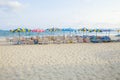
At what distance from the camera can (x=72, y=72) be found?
6.58 metres

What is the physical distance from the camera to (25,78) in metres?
5.84

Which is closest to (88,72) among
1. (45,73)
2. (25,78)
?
(45,73)

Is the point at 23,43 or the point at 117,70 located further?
the point at 23,43

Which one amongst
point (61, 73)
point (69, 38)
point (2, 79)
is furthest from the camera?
point (69, 38)

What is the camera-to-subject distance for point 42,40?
2038cm

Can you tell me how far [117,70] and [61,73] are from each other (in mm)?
2097

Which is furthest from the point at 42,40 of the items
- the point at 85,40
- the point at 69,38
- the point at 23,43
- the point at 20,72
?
the point at 20,72

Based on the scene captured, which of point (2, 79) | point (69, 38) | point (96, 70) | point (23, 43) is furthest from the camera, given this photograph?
point (69, 38)

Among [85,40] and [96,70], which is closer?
[96,70]

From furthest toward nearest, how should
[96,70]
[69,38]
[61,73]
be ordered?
1. [69,38]
2. [96,70]
3. [61,73]

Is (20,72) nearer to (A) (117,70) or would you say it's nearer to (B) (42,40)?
(A) (117,70)

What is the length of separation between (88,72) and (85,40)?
51.2 ft

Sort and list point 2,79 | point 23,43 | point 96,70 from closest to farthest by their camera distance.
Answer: point 2,79, point 96,70, point 23,43

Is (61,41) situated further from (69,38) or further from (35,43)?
(35,43)
